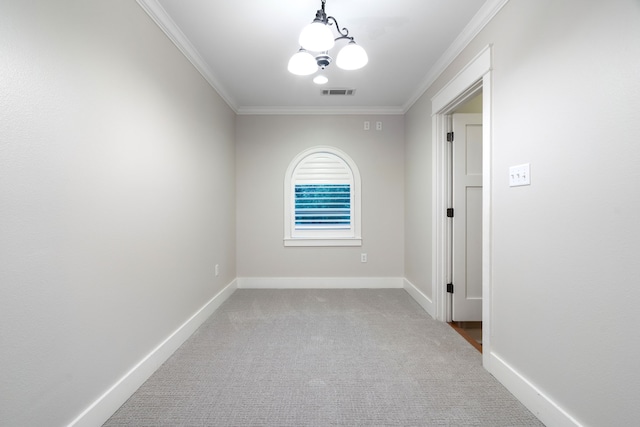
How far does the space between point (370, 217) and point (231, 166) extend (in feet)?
6.46

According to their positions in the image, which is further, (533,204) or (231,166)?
(231,166)

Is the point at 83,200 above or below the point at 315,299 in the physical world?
above

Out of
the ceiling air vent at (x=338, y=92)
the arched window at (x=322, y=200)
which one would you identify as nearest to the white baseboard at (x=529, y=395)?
the arched window at (x=322, y=200)

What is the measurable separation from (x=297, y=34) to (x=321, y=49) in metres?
0.94

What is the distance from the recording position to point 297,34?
243 centimetres

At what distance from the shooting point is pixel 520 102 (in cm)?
182

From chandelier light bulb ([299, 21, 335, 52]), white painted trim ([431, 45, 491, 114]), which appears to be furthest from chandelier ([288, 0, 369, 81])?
white painted trim ([431, 45, 491, 114])

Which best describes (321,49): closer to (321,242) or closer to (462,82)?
(462,82)

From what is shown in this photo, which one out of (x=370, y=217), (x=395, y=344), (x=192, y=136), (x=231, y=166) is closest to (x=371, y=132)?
(x=370, y=217)

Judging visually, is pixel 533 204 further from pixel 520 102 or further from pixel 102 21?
pixel 102 21

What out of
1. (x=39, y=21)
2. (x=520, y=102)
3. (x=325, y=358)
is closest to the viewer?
(x=39, y=21)

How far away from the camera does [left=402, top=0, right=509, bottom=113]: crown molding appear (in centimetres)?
205

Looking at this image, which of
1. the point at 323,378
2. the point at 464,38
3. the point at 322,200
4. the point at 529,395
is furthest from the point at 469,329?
the point at 464,38

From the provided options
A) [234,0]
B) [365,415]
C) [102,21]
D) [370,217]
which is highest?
[234,0]
